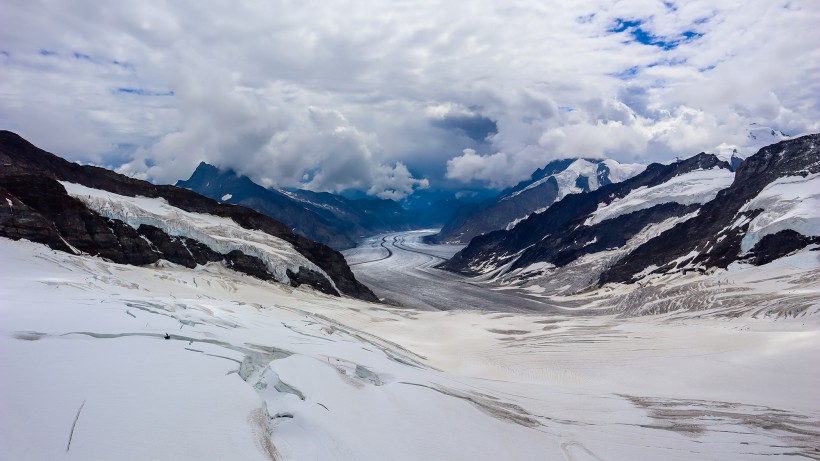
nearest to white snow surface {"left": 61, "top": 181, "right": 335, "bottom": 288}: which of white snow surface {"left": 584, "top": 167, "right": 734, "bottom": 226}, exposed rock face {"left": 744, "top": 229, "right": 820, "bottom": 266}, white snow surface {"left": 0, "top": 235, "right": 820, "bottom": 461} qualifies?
white snow surface {"left": 0, "top": 235, "right": 820, "bottom": 461}

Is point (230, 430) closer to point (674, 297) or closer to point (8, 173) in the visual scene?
point (8, 173)

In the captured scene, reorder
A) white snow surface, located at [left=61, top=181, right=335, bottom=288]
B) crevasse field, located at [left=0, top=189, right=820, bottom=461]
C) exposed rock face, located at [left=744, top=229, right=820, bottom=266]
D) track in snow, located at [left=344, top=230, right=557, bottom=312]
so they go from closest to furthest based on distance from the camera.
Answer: crevasse field, located at [left=0, top=189, right=820, bottom=461], white snow surface, located at [left=61, top=181, right=335, bottom=288], exposed rock face, located at [left=744, top=229, right=820, bottom=266], track in snow, located at [left=344, top=230, right=557, bottom=312]

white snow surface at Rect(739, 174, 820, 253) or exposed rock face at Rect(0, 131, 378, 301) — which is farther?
white snow surface at Rect(739, 174, 820, 253)

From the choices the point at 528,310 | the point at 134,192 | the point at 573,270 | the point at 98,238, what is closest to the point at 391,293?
the point at 528,310

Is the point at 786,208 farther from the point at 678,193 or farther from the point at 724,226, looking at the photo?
the point at 678,193

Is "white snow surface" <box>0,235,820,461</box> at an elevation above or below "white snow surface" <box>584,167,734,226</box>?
below

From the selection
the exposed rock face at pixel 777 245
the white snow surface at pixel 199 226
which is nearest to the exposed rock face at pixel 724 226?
the exposed rock face at pixel 777 245

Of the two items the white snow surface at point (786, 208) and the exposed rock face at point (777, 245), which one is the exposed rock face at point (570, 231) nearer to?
the white snow surface at point (786, 208)

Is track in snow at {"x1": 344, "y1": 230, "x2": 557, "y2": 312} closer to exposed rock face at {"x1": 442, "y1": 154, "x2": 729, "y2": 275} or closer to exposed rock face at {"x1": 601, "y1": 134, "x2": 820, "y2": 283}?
exposed rock face at {"x1": 601, "y1": 134, "x2": 820, "y2": 283}
